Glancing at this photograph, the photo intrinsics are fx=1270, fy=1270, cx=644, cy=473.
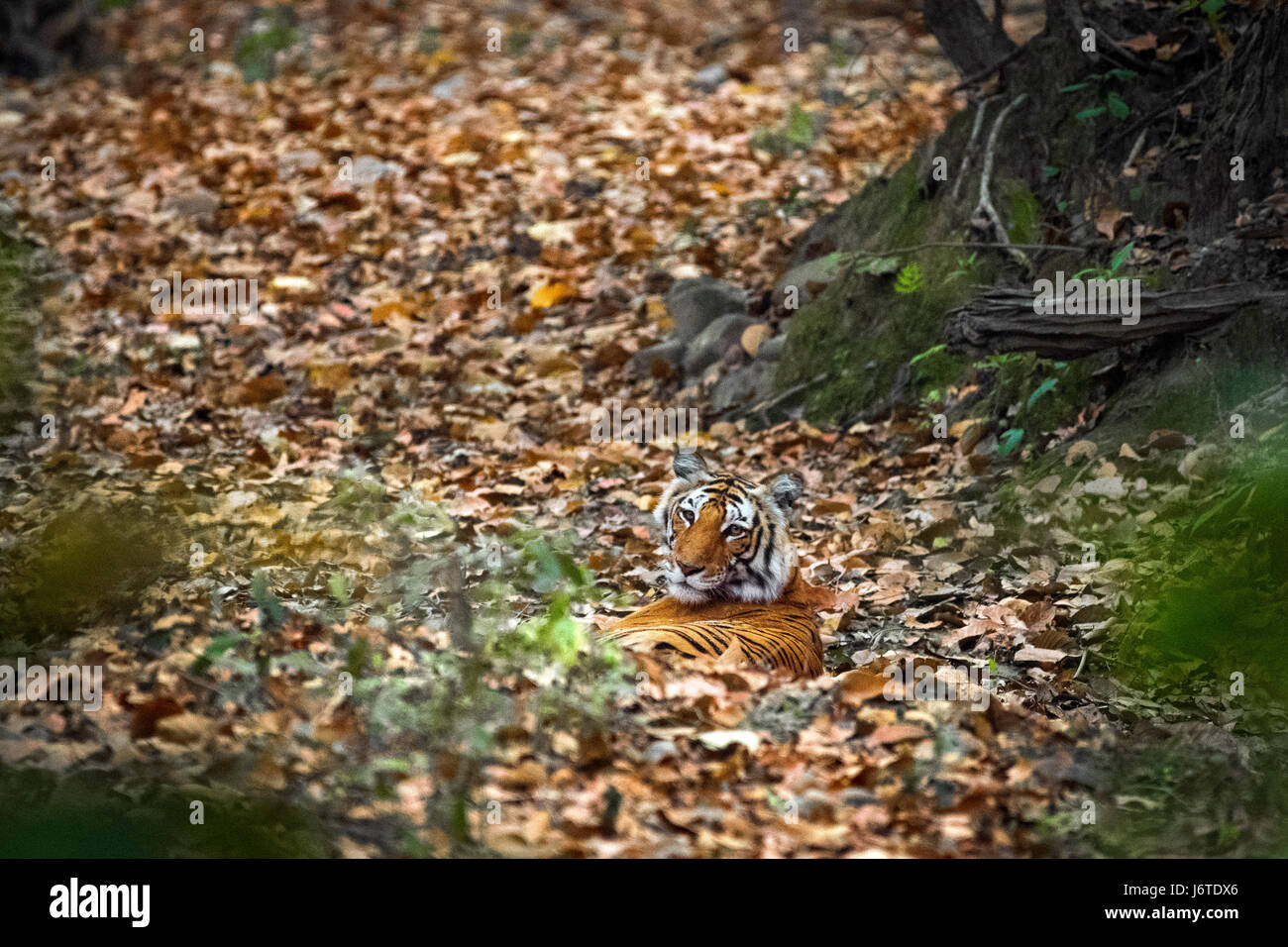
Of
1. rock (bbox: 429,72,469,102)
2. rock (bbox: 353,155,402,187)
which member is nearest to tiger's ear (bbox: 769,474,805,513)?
rock (bbox: 353,155,402,187)

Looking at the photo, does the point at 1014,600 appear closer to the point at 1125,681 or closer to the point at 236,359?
the point at 1125,681

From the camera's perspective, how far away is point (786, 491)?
516cm

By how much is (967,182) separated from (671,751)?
5.33 metres

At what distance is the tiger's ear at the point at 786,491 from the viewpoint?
5.13m

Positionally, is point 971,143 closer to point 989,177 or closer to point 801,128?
point 989,177

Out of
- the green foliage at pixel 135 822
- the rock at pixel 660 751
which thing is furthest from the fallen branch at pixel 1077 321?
the green foliage at pixel 135 822

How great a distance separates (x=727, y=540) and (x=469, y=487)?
9.40 feet

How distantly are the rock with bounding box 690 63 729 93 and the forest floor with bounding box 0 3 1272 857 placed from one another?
27 centimetres

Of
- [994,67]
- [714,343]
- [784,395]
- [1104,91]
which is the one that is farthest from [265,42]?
[1104,91]

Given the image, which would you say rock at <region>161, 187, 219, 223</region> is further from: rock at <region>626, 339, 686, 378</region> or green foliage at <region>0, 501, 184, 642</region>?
green foliage at <region>0, 501, 184, 642</region>

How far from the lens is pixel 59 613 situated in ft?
15.4

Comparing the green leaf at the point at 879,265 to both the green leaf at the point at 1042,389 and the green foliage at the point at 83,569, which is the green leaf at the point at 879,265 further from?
the green foliage at the point at 83,569

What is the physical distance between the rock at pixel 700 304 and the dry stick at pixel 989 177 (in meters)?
2.13
